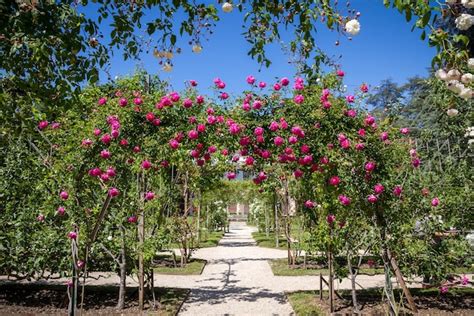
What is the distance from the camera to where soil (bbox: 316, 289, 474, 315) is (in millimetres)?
5797

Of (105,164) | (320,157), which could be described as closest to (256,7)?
(320,157)

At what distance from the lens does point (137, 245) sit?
632 cm

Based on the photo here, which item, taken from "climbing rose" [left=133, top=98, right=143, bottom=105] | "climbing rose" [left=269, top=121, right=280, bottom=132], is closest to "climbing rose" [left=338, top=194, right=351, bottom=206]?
"climbing rose" [left=269, top=121, right=280, bottom=132]

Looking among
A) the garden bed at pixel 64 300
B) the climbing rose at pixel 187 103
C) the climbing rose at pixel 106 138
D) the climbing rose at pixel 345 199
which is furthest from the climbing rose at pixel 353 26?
the garden bed at pixel 64 300

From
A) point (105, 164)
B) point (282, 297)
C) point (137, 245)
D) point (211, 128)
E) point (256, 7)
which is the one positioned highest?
point (256, 7)

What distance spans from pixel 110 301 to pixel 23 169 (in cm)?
272

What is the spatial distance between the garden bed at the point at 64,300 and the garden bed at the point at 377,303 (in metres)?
2.14

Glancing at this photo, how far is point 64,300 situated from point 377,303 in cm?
525

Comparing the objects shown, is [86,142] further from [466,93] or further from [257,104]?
[466,93]

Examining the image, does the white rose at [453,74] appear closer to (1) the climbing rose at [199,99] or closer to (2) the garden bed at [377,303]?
(1) the climbing rose at [199,99]

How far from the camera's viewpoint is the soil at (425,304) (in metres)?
5.80

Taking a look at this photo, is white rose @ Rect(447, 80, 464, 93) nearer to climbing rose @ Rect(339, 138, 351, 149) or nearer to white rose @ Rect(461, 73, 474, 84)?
white rose @ Rect(461, 73, 474, 84)

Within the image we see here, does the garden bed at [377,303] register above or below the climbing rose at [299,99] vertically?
below

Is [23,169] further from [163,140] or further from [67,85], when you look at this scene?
[67,85]
